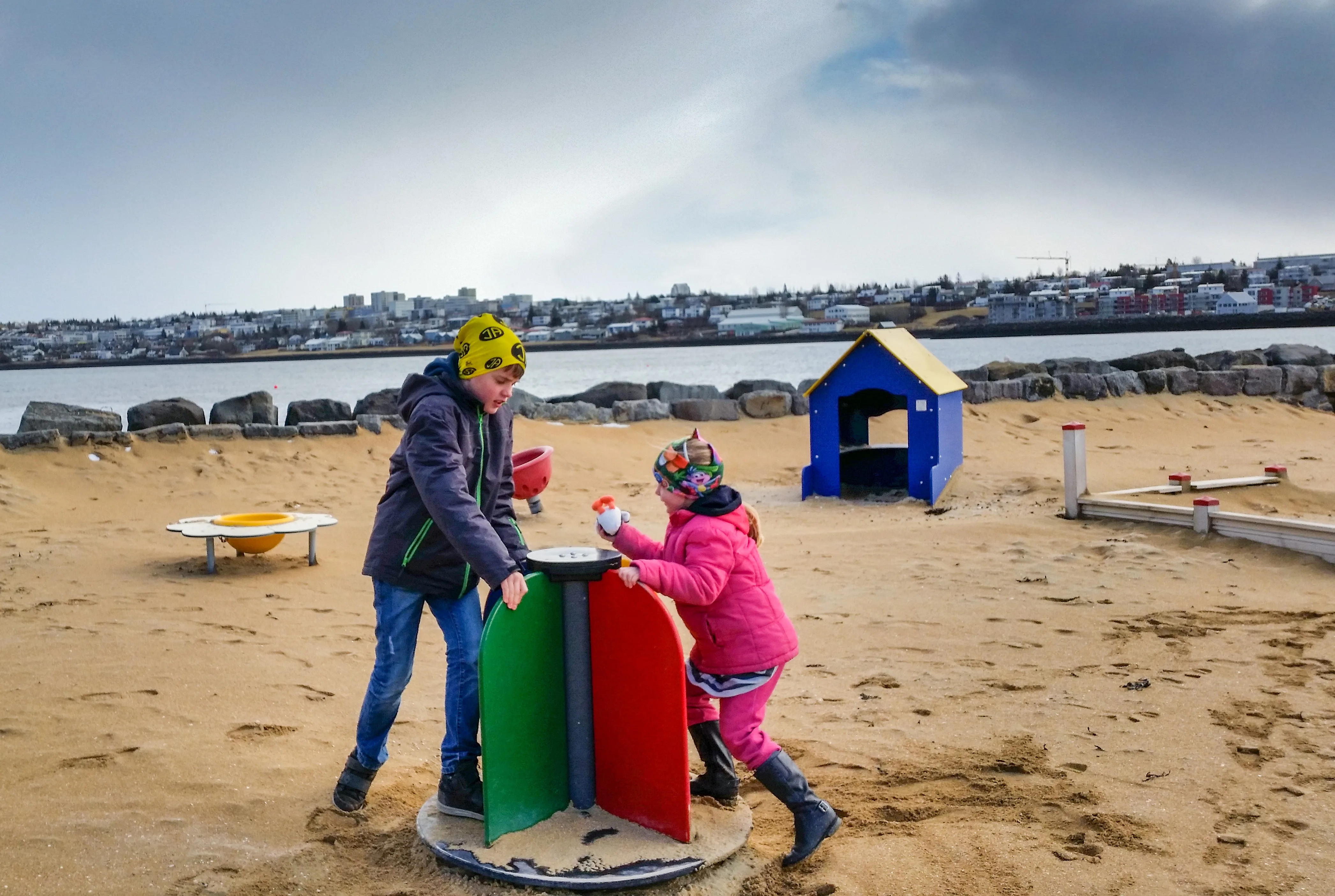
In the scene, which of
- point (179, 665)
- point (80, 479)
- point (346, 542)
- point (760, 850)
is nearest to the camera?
point (760, 850)

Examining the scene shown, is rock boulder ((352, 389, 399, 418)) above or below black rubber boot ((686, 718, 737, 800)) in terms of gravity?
above

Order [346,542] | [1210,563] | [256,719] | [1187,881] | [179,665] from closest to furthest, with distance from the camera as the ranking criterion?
[1187,881]
[256,719]
[179,665]
[1210,563]
[346,542]

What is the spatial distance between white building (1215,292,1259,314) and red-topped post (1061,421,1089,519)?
2587 inches

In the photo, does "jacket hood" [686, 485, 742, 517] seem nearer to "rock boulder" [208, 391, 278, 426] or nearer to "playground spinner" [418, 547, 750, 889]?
"playground spinner" [418, 547, 750, 889]

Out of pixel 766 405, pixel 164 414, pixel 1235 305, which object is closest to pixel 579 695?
pixel 164 414

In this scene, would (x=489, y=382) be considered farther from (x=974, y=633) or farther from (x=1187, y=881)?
(x=974, y=633)

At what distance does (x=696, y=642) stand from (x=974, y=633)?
271cm

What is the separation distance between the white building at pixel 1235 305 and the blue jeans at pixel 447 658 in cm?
7171

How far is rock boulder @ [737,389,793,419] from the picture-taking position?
15.2 m

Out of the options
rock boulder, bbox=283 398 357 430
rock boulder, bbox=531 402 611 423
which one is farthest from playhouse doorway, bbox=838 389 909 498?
rock boulder, bbox=283 398 357 430

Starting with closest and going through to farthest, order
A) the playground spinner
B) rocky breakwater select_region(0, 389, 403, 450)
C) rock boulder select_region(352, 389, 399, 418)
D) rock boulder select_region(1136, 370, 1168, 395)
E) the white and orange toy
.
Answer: the playground spinner
the white and orange toy
rocky breakwater select_region(0, 389, 403, 450)
rock boulder select_region(352, 389, 399, 418)
rock boulder select_region(1136, 370, 1168, 395)

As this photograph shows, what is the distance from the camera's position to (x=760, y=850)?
3277mm

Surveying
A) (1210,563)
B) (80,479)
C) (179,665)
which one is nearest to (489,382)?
(179,665)

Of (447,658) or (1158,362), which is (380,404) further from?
(1158,362)
